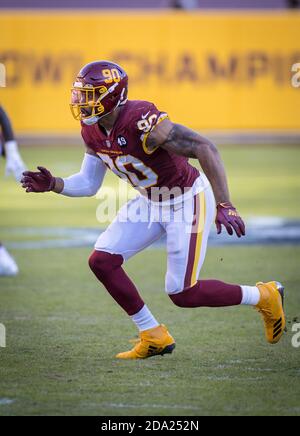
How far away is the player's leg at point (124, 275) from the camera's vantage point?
16.2 feet

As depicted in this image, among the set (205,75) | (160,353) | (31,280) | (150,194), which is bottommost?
(205,75)

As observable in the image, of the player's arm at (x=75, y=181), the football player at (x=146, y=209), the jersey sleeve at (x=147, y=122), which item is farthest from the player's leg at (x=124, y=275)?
the jersey sleeve at (x=147, y=122)

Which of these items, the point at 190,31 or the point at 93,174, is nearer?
the point at 93,174

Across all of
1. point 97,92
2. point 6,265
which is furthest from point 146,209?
point 6,265

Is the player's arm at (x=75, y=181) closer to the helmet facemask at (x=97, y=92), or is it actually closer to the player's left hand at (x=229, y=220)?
the helmet facemask at (x=97, y=92)

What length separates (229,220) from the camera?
464cm

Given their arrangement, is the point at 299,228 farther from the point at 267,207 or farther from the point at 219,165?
the point at 219,165

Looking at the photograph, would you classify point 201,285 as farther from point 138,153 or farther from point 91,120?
point 91,120

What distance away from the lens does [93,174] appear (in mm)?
5270

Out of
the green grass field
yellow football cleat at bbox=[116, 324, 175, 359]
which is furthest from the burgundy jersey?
the green grass field

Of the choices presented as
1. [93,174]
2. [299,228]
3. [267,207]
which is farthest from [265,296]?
[267,207]

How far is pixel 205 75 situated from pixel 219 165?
1224cm

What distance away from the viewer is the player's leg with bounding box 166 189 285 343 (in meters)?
4.88

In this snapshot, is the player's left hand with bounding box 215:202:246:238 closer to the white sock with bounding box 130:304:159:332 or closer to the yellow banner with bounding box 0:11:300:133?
the white sock with bounding box 130:304:159:332
